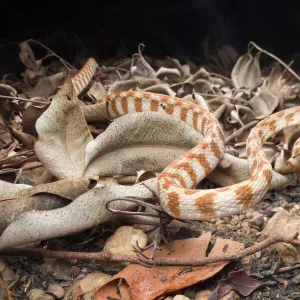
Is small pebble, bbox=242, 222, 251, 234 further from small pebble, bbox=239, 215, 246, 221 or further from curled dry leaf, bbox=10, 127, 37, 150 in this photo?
curled dry leaf, bbox=10, 127, 37, 150

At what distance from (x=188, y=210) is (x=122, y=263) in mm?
610

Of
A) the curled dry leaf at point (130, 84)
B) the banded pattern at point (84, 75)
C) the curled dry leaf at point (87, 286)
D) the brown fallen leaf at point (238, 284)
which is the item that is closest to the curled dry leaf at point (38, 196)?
the curled dry leaf at point (87, 286)

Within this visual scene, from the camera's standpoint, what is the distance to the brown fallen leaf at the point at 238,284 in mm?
2205

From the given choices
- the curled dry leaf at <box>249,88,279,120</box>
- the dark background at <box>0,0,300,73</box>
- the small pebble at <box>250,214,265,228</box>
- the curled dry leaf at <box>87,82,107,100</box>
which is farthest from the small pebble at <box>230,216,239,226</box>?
the dark background at <box>0,0,300,73</box>

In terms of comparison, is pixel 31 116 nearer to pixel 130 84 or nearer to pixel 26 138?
pixel 26 138

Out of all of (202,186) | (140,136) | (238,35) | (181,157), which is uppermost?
(238,35)

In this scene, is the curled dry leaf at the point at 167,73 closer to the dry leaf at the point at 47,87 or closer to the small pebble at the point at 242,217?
the dry leaf at the point at 47,87

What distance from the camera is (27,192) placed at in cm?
263

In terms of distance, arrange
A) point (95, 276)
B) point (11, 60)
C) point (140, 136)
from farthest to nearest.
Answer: point (11, 60) → point (140, 136) → point (95, 276)

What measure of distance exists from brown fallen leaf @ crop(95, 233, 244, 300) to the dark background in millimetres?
3480

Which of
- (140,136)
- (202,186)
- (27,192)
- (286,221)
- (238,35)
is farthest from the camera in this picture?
(238,35)

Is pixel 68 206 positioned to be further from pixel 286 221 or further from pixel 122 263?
pixel 286 221

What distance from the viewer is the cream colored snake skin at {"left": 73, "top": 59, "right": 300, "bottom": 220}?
2.89 m

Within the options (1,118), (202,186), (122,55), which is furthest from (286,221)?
(122,55)
